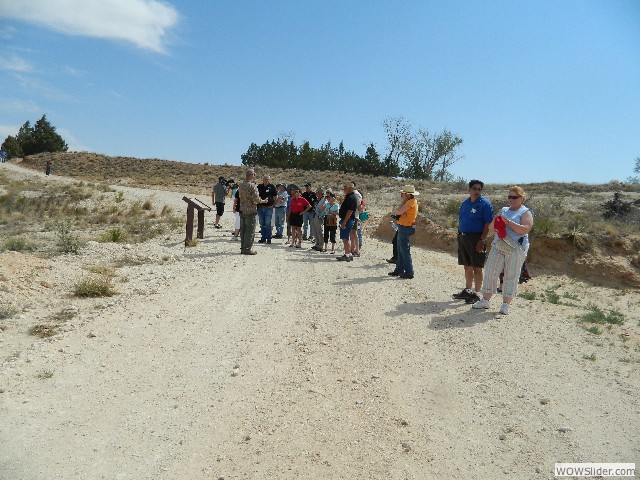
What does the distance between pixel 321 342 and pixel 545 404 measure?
253 centimetres

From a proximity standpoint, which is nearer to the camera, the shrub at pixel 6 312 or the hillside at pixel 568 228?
the shrub at pixel 6 312

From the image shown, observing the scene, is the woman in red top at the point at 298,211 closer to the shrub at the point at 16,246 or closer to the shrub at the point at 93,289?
the shrub at the point at 93,289

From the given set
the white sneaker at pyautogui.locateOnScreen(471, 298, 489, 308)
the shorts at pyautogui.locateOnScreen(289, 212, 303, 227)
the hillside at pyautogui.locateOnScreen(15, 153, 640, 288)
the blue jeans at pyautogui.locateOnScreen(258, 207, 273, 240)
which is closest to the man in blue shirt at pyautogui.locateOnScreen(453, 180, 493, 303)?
the white sneaker at pyautogui.locateOnScreen(471, 298, 489, 308)

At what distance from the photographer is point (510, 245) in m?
7.40

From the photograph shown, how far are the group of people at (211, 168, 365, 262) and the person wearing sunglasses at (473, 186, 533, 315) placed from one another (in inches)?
177

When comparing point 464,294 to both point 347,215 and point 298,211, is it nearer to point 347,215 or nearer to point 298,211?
point 347,215

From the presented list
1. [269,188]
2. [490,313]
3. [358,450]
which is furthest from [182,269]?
[358,450]

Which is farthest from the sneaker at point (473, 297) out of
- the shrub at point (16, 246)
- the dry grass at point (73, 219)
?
the shrub at point (16, 246)

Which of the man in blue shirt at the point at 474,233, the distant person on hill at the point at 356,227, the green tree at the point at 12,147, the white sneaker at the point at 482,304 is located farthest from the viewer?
the green tree at the point at 12,147

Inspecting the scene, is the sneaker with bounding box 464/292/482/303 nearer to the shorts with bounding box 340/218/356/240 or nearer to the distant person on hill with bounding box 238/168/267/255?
the shorts with bounding box 340/218/356/240

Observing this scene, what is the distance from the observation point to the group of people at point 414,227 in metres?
7.42

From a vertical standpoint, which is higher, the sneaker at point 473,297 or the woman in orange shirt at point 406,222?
the woman in orange shirt at point 406,222

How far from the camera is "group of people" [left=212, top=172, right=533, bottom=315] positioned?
7.42 m

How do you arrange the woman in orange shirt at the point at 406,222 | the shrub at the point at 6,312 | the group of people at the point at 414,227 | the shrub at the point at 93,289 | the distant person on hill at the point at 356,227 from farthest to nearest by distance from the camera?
the distant person on hill at the point at 356,227
the woman in orange shirt at the point at 406,222
the shrub at the point at 93,289
the group of people at the point at 414,227
the shrub at the point at 6,312
